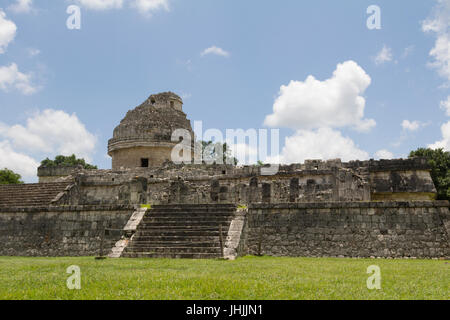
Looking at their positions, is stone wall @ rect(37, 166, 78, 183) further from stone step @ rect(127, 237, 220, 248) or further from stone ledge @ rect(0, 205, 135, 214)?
stone step @ rect(127, 237, 220, 248)

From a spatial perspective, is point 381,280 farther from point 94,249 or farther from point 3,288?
point 94,249

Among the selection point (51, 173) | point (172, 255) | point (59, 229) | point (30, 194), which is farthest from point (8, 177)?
point (172, 255)

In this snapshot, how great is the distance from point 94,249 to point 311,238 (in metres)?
6.67

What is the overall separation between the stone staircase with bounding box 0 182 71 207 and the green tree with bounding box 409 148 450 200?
22.6m

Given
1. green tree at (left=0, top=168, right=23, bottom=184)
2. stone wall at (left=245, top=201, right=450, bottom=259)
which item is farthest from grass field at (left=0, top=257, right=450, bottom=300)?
green tree at (left=0, top=168, right=23, bottom=184)

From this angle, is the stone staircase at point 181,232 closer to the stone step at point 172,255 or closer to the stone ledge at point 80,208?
the stone step at point 172,255

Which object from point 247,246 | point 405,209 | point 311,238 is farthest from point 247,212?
point 405,209

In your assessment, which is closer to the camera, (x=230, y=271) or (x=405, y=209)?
(x=230, y=271)

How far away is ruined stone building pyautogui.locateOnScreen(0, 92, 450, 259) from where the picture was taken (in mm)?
11711

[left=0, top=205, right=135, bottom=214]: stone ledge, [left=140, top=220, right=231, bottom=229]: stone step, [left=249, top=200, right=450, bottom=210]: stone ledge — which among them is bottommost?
[left=140, top=220, right=231, bottom=229]: stone step

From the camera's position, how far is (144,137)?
24.7 m

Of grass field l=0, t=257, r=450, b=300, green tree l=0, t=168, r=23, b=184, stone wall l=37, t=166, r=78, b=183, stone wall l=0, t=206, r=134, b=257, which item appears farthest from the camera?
green tree l=0, t=168, r=23, b=184
